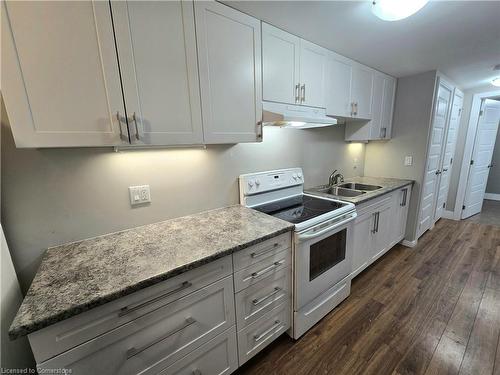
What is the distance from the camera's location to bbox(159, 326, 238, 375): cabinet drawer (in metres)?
1.06

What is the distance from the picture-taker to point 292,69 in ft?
5.33

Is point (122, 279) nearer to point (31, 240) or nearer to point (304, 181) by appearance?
point (31, 240)

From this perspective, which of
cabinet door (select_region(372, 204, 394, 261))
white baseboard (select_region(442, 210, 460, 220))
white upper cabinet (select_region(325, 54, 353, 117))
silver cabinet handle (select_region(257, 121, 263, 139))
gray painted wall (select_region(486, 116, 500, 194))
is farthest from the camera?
gray painted wall (select_region(486, 116, 500, 194))

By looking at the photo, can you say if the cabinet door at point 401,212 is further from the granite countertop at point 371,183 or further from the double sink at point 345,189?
the double sink at point 345,189

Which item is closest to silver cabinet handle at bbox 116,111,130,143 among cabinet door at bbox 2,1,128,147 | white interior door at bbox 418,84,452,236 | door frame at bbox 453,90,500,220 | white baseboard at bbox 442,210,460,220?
cabinet door at bbox 2,1,128,147

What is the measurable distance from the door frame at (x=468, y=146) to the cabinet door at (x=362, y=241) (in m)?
2.84

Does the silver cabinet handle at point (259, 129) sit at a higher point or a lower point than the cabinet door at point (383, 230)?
higher

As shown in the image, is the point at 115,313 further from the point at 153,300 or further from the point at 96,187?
the point at 96,187

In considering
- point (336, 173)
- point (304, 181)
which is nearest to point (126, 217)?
point (304, 181)

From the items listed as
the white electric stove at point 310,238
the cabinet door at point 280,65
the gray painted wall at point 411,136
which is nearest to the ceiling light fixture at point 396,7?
the cabinet door at point 280,65

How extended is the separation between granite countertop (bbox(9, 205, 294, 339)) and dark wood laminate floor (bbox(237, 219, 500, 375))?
3.19 feet

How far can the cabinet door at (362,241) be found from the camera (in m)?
2.05

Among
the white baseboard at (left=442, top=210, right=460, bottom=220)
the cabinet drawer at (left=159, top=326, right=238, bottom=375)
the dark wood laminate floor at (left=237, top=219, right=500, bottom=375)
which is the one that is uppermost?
the cabinet drawer at (left=159, top=326, right=238, bottom=375)

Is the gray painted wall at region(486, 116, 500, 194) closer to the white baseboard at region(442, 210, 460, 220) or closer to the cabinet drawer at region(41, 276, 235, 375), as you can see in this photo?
the white baseboard at region(442, 210, 460, 220)
